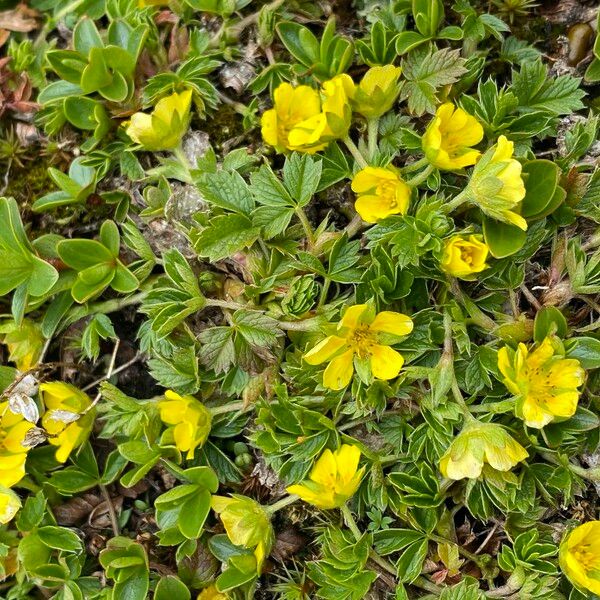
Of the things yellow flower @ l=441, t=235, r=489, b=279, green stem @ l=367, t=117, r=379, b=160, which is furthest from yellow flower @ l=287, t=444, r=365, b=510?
green stem @ l=367, t=117, r=379, b=160

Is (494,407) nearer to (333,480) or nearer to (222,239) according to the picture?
(333,480)

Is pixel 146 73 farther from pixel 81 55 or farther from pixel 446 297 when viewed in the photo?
pixel 446 297

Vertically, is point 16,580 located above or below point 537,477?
below

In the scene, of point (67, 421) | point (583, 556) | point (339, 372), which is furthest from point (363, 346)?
point (67, 421)

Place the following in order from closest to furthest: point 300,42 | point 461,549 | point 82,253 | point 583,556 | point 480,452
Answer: point 480,452
point 583,556
point 461,549
point 82,253
point 300,42

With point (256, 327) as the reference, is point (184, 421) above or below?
below

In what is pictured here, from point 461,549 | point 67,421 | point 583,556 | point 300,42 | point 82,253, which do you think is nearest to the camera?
point 583,556

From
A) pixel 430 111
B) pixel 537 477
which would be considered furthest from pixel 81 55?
pixel 537 477
